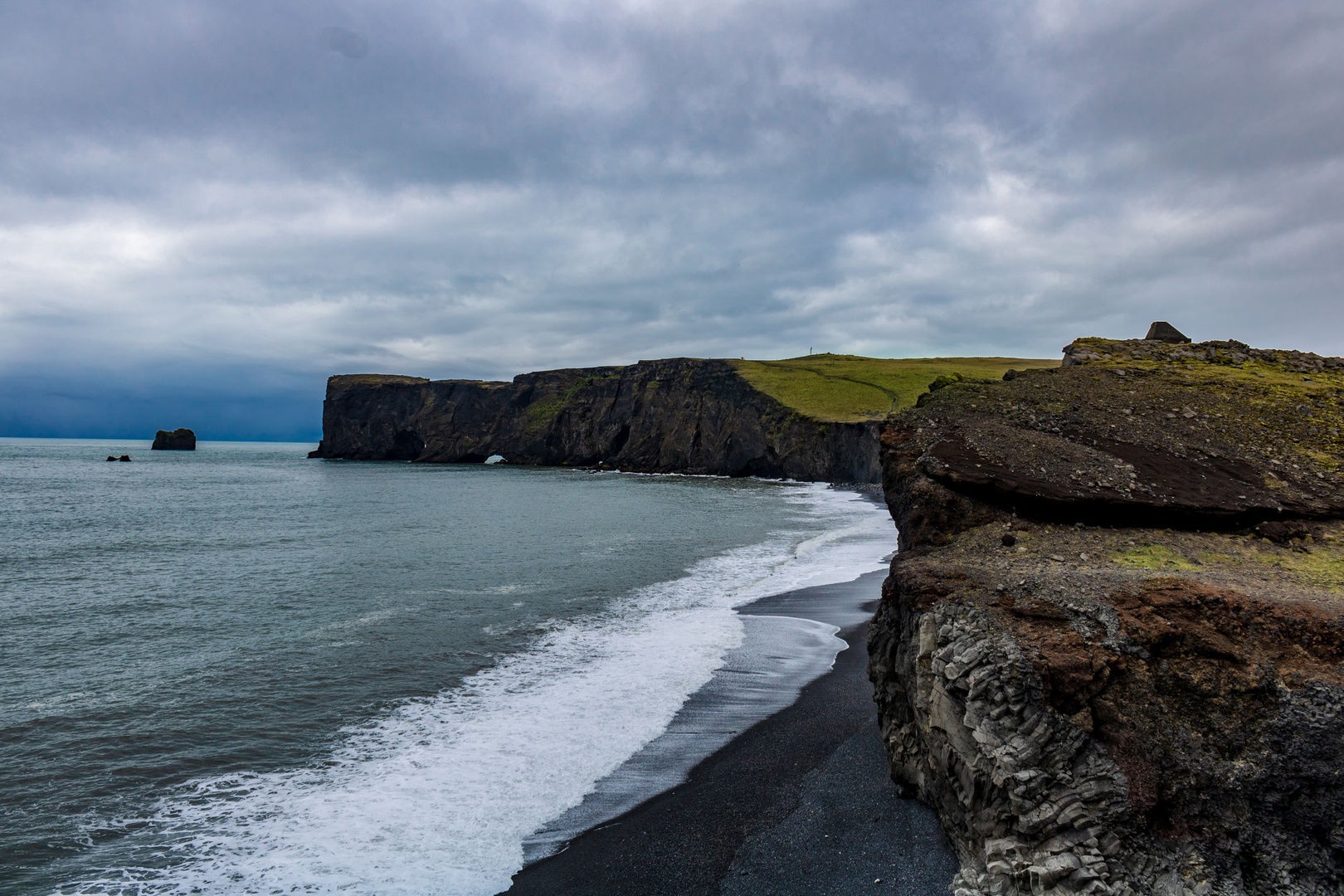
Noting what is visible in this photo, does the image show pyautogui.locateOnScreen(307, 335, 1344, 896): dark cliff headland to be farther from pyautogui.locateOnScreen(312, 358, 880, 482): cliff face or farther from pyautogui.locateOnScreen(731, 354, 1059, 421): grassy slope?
pyautogui.locateOnScreen(731, 354, 1059, 421): grassy slope

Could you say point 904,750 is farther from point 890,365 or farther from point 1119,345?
point 890,365

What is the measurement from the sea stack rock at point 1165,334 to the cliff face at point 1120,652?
17.8 ft

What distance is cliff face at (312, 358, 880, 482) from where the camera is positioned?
3595 inches

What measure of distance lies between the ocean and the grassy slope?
209ft

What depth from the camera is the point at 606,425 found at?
124 metres

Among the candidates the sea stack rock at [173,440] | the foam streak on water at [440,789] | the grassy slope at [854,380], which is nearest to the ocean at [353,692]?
the foam streak on water at [440,789]

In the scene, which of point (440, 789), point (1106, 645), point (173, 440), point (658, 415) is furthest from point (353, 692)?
point (173, 440)

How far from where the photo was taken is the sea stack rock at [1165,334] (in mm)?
14922

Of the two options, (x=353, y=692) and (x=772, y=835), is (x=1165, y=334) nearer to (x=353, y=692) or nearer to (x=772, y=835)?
(x=772, y=835)

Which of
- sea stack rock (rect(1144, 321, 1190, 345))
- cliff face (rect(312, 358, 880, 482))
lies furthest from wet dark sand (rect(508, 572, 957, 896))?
cliff face (rect(312, 358, 880, 482))

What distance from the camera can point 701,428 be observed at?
4245 inches

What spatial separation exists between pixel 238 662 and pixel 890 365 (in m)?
128

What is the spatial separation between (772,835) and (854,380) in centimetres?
10888

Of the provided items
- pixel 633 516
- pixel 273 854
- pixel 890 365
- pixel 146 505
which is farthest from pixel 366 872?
pixel 890 365
